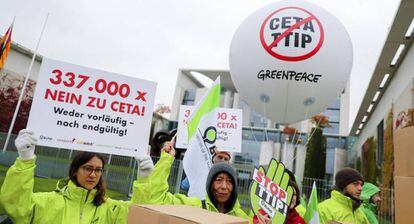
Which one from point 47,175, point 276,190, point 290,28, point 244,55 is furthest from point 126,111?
point 47,175

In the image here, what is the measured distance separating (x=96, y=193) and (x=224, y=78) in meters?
33.6

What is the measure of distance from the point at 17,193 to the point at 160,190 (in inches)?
→ 34.5

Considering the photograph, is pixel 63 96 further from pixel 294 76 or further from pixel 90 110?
pixel 294 76

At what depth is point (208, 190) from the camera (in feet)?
7.68

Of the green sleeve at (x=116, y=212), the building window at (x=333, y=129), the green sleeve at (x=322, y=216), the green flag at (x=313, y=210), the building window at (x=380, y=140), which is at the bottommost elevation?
the green sleeve at (x=116, y=212)

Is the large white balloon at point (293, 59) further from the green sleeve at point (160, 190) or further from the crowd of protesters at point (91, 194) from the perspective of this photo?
the green sleeve at point (160, 190)

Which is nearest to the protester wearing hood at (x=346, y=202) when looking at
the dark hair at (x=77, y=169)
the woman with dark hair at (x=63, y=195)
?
the woman with dark hair at (x=63, y=195)

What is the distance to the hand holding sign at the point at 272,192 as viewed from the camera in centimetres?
199

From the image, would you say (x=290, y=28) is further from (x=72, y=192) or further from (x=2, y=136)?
(x=2, y=136)

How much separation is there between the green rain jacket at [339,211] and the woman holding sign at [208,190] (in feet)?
3.19

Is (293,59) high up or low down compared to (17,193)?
up

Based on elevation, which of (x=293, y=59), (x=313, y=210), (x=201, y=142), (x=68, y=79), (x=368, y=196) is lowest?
(x=313, y=210)

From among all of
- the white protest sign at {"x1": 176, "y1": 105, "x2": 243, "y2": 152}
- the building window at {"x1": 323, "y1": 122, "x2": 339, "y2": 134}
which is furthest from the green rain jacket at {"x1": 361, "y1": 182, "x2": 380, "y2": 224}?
the building window at {"x1": 323, "y1": 122, "x2": 339, "y2": 134}

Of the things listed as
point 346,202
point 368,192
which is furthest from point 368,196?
point 346,202
